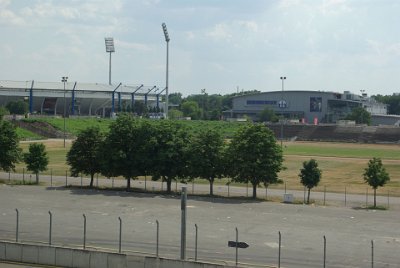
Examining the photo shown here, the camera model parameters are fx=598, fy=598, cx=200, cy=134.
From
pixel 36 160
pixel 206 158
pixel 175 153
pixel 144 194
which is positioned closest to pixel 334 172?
pixel 206 158

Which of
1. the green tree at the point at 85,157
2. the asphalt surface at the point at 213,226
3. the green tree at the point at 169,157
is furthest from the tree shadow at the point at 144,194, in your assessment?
the green tree at the point at 85,157

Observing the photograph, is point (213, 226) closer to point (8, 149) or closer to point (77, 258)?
point (77, 258)

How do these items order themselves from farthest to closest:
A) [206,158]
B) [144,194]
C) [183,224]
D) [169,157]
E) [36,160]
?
[36,160]
[169,157]
[144,194]
[206,158]
[183,224]

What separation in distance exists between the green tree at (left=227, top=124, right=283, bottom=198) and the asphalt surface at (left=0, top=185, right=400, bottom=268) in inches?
107

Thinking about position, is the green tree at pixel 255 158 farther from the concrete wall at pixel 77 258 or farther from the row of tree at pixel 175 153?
the concrete wall at pixel 77 258

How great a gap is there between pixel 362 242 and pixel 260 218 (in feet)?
27.8

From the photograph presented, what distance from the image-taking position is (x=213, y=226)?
35.4 m

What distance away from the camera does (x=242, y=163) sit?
1916 inches

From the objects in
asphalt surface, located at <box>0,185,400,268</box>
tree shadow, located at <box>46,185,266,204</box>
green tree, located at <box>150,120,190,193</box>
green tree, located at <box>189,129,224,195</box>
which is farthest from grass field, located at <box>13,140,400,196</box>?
asphalt surface, located at <box>0,185,400,268</box>

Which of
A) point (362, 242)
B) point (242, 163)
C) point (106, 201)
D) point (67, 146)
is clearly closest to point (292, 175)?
point (242, 163)

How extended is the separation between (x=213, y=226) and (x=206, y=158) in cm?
1472

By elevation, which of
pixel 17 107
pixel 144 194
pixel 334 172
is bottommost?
pixel 144 194

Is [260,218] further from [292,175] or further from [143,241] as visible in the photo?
[292,175]

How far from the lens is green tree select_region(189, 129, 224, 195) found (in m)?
49.7
